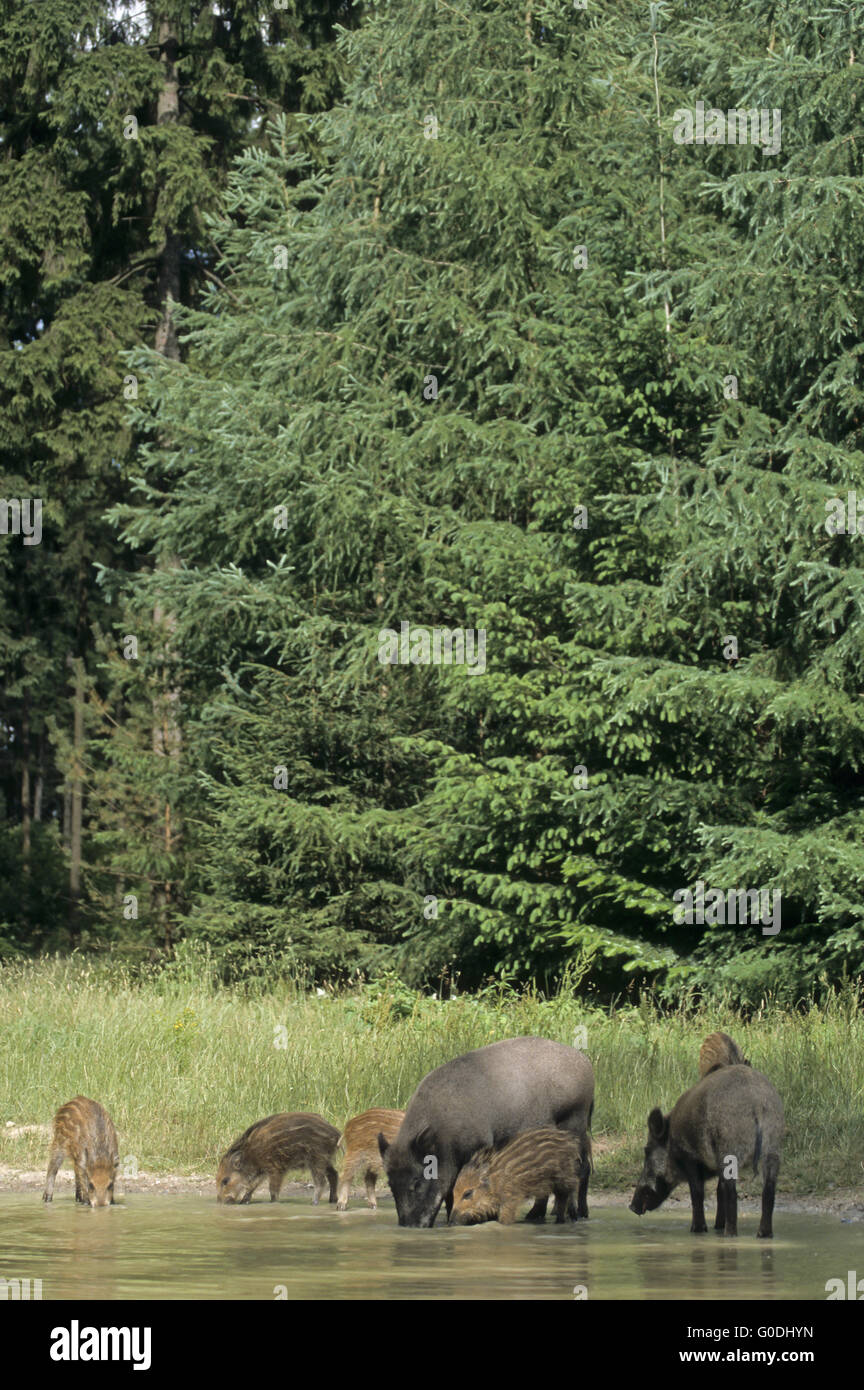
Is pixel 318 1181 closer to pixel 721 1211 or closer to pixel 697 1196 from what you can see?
pixel 697 1196

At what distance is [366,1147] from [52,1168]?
5.97 ft

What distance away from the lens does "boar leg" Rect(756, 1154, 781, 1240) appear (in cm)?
855

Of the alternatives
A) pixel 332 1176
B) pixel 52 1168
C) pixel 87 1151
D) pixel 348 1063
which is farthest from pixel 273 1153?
pixel 348 1063

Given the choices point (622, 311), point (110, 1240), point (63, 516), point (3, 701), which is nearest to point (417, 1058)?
point (110, 1240)

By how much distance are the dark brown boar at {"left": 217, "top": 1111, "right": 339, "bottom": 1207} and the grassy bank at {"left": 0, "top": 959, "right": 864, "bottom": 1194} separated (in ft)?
4.35

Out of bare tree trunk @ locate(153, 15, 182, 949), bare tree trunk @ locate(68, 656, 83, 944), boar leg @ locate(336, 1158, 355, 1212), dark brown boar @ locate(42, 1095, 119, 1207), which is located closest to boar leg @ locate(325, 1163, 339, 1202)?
boar leg @ locate(336, 1158, 355, 1212)

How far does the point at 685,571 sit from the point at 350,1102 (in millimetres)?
6851

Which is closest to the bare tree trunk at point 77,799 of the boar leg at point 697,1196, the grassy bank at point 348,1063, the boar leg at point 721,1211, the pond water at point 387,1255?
the grassy bank at point 348,1063

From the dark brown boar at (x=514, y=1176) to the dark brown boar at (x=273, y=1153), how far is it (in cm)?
126

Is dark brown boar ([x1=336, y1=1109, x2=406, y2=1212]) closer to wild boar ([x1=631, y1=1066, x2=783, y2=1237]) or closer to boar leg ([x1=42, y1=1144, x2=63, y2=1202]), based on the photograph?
wild boar ([x1=631, y1=1066, x2=783, y2=1237])

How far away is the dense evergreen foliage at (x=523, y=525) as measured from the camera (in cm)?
1675

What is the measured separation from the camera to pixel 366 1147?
996cm

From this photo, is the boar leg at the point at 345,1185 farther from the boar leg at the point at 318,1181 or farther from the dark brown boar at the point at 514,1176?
the dark brown boar at the point at 514,1176

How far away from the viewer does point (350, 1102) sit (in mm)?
12289
